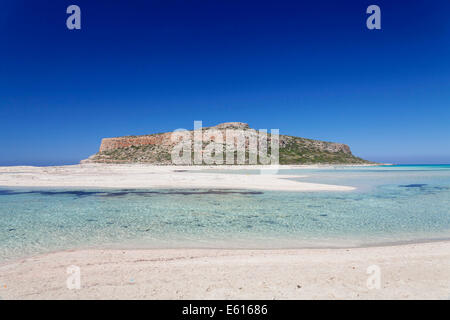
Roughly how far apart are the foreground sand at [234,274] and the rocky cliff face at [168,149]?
8405 cm

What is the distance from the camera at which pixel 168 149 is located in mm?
105125

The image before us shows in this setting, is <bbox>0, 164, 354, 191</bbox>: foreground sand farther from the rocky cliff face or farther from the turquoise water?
the rocky cliff face

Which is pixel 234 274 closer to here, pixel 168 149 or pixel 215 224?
pixel 215 224

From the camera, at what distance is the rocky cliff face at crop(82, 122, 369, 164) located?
9926cm

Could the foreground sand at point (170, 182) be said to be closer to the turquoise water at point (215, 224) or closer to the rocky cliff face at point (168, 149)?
the turquoise water at point (215, 224)

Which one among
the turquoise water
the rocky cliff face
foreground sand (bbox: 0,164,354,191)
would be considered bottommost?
the turquoise water

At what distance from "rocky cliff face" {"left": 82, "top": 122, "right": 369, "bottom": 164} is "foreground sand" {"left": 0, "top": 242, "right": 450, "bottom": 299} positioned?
276 ft

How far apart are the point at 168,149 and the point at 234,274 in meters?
102

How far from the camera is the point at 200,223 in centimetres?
1190

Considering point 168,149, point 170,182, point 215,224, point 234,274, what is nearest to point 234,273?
point 234,274

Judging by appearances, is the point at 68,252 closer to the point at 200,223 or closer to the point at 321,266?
the point at 200,223

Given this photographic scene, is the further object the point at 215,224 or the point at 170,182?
the point at 170,182

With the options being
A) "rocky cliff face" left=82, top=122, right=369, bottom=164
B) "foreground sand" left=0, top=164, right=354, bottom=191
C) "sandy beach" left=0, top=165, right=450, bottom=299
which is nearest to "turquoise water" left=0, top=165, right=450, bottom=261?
"sandy beach" left=0, top=165, right=450, bottom=299
